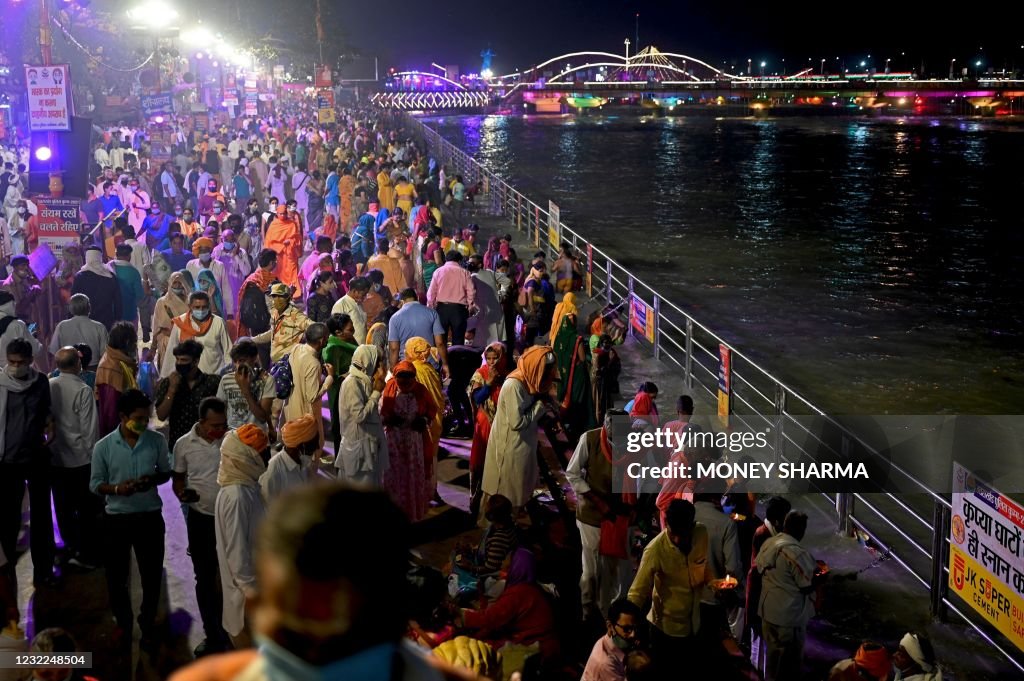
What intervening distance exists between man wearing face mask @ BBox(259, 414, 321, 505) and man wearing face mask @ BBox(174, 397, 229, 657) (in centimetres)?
36

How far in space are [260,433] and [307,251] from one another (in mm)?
12882

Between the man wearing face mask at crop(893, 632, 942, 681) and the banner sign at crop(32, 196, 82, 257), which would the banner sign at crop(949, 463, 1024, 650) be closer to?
the man wearing face mask at crop(893, 632, 942, 681)

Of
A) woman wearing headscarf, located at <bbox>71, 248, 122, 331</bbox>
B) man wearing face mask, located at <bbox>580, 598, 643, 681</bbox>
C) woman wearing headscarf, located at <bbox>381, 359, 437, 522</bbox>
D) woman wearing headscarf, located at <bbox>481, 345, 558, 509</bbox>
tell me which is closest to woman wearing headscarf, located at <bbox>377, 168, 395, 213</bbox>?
woman wearing headscarf, located at <bbox>71, 248, 122, 331</bbox>

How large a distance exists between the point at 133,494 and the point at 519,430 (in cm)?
273

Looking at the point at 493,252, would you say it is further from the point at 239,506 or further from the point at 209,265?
the point at 239,506

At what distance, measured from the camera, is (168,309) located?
30.8 ft

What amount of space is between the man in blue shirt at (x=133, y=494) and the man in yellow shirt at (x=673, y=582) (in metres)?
2.72

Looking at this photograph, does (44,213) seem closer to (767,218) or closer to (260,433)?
(260,433)

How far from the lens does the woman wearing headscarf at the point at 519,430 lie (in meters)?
7.42

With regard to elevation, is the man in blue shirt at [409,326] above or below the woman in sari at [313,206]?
below

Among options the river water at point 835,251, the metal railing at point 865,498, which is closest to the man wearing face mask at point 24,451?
the metal railing at point 865,498

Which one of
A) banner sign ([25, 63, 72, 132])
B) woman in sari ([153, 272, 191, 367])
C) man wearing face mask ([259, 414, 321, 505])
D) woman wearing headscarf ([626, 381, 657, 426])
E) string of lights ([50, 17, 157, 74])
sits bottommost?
woman wearing headscarf ([626, 381, 657, 426])

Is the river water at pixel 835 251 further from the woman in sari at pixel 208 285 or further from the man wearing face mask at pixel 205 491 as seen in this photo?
the man wearing face mask at pixel 205 491

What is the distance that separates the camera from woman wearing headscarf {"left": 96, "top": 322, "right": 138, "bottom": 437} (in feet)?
24.6
